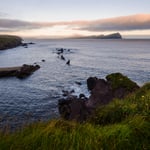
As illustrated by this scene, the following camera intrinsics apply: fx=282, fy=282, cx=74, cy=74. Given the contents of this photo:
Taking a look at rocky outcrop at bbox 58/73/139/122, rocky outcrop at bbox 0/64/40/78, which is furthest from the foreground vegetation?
rocky outcrop at bbox 0/64/40/78

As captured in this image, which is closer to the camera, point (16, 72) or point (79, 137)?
point (79, 137)

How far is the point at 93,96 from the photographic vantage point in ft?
87.8

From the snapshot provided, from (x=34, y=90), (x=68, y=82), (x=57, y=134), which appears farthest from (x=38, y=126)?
(x=68, y=82)

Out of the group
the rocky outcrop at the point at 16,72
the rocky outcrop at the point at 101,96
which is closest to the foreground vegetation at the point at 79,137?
the rocky outcrop at the point at 101,96

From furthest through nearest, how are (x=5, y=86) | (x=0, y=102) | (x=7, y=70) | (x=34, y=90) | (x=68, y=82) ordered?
(x=7, y=70) < (x=68, y=82) < (x=5, y=86) < (x=34, y=90) < (x=0, y=102)

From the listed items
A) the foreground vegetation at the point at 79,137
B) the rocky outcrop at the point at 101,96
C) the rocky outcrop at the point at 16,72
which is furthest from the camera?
the rocky outcrop at the point at 16,72

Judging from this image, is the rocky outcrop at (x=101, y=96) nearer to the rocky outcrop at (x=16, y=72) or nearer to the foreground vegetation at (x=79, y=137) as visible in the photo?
the foreground vegetation at (x=79, y=137)

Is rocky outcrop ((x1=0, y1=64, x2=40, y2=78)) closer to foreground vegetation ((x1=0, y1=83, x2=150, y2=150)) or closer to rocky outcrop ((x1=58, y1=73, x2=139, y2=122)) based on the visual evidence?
rocky outcrop ((x1=58, y1=73, x2=139, y2=122))

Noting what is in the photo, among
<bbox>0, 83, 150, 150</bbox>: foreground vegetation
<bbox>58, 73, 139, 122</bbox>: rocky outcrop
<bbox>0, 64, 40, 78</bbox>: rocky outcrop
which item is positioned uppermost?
<bbox>0, 83, 150, 150</bbox>: foreground vegetation

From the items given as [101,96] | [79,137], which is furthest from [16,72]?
[79,137]

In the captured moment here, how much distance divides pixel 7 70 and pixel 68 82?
15.8 metres

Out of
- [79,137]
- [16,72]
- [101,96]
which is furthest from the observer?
[16,72]

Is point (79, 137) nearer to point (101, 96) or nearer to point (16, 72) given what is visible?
point (101, 96)

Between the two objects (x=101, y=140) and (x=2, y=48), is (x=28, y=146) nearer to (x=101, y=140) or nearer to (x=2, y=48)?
(x=101, y=140)
